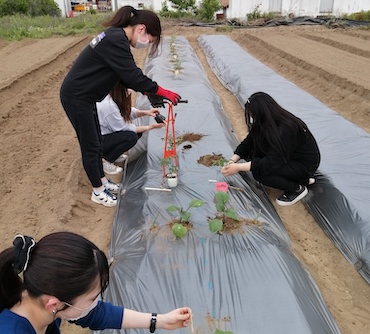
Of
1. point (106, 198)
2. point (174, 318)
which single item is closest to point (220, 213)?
point (106, 198)

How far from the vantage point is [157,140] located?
146 inches

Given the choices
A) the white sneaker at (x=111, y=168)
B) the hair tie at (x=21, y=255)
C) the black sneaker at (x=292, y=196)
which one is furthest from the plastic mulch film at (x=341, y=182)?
the hair tie at (x=21, y=255)

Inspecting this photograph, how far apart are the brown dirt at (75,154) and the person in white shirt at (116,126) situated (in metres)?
0.38

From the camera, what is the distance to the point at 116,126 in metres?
3.35

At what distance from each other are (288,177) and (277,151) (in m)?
0.33

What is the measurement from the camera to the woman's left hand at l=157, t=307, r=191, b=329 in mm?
1355

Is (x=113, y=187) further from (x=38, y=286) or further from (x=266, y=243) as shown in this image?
(x=38, y=286)

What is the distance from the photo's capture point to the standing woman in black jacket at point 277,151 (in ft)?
8.75

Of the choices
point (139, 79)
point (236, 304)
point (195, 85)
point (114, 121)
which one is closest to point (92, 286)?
point (236, 304)

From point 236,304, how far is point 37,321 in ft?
3.30

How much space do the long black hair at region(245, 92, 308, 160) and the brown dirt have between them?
2.20 feet

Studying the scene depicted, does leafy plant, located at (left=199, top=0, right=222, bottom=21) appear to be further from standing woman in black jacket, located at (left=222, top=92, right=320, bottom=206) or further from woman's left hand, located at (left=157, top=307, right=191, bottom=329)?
woman's left hand, located at (left=157, top=307, right=191, bottom=329)

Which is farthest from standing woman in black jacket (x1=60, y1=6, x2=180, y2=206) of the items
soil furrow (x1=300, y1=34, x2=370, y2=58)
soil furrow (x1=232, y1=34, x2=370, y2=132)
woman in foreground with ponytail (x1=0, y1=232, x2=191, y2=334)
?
soil furrow (x1=300, y1=34, x2=370, y2=58)

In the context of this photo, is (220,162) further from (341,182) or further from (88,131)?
(88,131)
